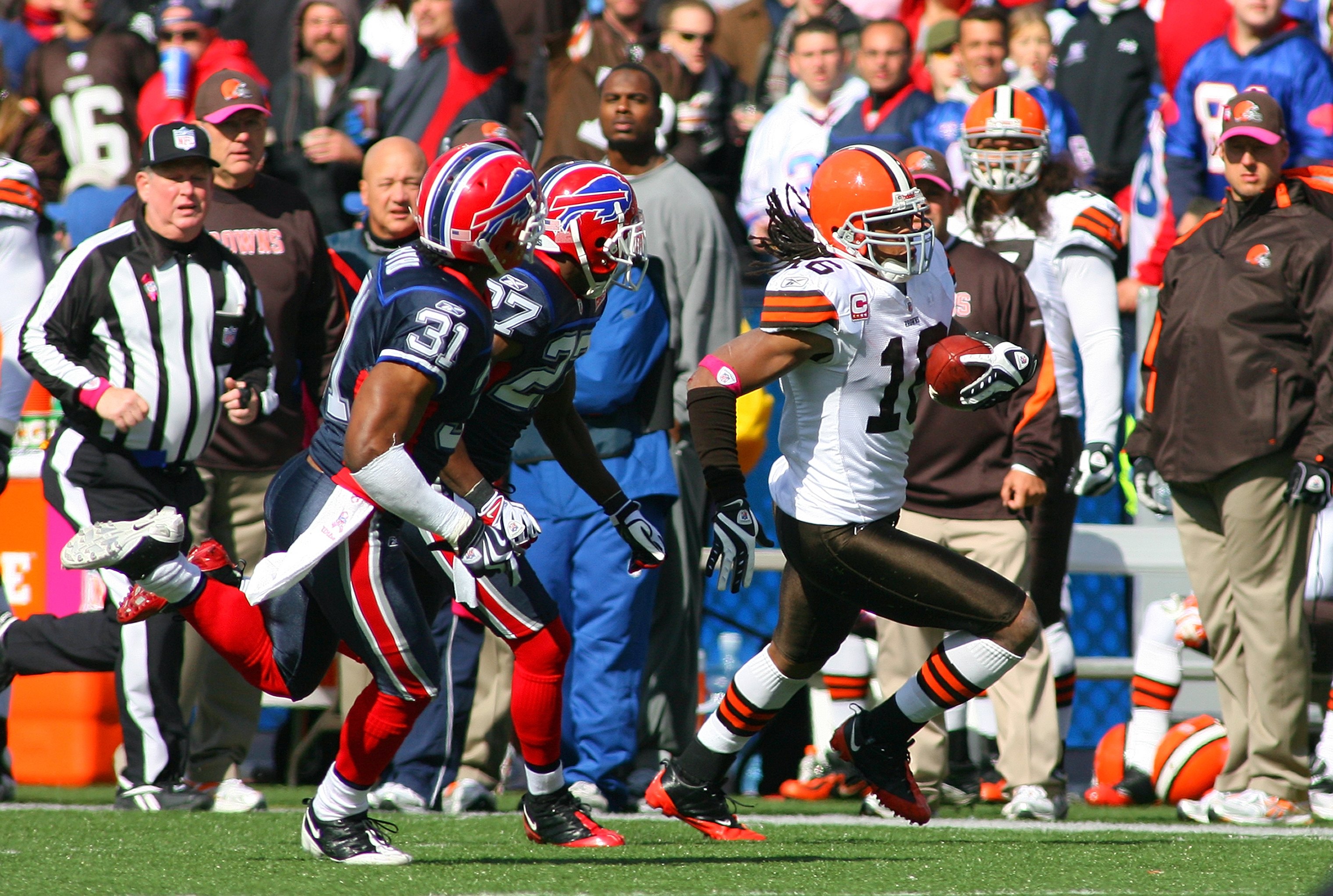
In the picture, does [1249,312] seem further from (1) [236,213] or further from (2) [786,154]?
(1) [236,213]

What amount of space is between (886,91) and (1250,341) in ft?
10.5

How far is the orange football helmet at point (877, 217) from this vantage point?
506 centimetres

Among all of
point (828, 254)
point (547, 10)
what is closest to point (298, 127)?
point (547, 10)

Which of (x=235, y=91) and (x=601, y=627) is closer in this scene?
(x=601, y=627)

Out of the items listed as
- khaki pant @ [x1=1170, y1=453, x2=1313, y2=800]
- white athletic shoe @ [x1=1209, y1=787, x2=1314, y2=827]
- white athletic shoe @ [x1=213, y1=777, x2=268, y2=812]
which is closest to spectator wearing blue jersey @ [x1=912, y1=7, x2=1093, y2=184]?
khaki pant @ [x1=1170, y1=453, x2=1313, y2=800]

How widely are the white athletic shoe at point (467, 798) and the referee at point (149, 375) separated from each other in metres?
0.88

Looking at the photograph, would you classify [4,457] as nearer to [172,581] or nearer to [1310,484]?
[172,581]

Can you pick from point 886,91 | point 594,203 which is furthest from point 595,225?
point 886,91

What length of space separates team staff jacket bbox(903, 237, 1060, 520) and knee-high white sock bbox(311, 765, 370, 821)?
8.55ft

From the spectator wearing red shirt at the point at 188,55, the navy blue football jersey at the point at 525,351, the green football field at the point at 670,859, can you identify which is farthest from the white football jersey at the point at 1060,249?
the spectator wearing red shirt at the point at 188,55

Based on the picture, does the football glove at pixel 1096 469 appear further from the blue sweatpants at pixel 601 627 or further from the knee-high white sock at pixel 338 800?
the knee-high white sock at pixel 338 800

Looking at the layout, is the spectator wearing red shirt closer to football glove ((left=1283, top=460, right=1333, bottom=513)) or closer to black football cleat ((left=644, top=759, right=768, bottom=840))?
black football cleat ((left=644, top=759, right=768, bottom=840))

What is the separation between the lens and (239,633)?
4.96 metres

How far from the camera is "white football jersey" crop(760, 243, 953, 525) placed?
4980 mm
